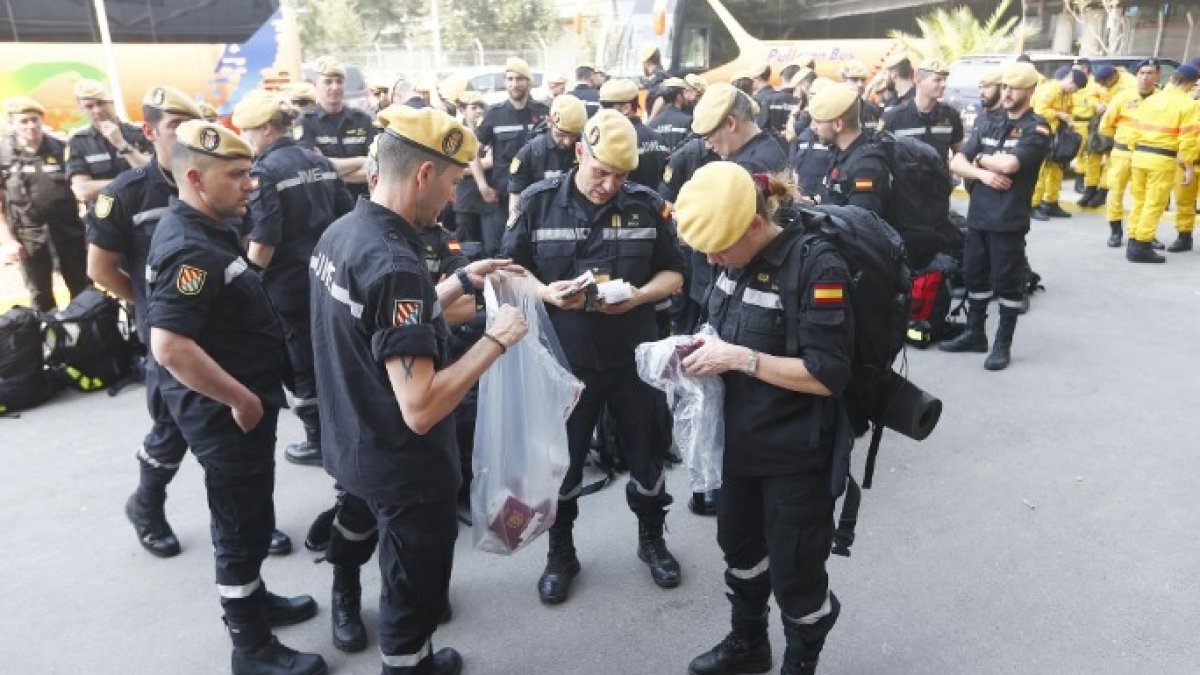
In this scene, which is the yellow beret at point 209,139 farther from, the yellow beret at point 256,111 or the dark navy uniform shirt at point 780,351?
the yellow beret at point 256,111

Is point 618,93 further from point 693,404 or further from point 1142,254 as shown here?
point 1142,254

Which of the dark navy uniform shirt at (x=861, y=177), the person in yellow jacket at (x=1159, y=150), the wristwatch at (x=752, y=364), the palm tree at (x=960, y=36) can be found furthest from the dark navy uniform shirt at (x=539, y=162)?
the palm tree at (x=960, y=36)

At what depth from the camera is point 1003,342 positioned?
19.2 feet

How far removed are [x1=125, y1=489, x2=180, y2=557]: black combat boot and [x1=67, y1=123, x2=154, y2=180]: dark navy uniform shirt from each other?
133 inches

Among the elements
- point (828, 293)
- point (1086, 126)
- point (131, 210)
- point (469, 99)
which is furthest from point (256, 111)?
point (1086, 126)

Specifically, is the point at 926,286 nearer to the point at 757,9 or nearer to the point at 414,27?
the point at 757,9

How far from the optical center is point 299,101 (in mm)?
6836

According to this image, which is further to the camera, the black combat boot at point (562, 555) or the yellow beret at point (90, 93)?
the yellow beret at point (90, 93)

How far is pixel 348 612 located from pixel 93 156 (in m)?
4.84

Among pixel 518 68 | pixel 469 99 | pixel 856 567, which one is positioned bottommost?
pixel 856 567

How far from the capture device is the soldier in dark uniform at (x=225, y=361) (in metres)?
2.67

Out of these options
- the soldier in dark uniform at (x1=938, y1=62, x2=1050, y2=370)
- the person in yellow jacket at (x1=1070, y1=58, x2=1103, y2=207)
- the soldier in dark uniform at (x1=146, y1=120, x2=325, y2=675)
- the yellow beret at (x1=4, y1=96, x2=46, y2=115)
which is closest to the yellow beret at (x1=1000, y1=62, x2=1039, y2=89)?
the soldier in dark uniform at (x1=938, y1=62, x2=1050, y2=370)

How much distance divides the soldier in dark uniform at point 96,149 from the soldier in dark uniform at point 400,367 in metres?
4.81

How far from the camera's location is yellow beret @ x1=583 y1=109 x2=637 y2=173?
10.2 ft
